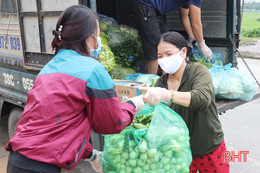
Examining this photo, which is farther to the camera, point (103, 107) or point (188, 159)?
point (188, 159)

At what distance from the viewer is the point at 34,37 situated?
122 inches

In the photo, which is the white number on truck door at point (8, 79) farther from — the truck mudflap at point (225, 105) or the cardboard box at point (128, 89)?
the truck mudflap at point (225, 105)

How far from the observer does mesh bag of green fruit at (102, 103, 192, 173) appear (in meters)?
1.80

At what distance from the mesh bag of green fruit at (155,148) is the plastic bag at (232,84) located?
1.42 meters

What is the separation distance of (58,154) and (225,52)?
3.14 metres

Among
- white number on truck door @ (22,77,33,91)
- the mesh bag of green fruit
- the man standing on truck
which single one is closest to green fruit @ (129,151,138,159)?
the mesh bag of green fruit

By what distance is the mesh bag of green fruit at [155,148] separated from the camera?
5.91 ft

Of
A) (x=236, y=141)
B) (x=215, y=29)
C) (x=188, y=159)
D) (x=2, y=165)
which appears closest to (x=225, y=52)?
(x=215, y=29)

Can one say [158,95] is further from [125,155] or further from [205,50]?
[205,50]

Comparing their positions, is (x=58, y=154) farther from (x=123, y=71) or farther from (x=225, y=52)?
(x=225, y=52)

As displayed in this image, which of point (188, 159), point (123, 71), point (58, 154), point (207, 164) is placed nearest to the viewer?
point (58, 154)

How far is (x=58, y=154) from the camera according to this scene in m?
1.48

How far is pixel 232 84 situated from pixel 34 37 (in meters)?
2.24

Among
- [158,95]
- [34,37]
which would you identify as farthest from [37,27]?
[158,95]
